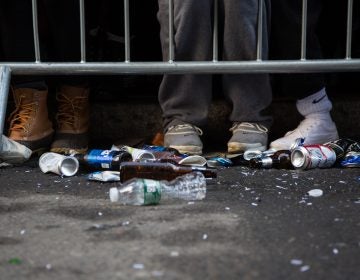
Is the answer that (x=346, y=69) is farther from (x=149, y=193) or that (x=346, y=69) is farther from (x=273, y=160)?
(x=149, y=193)

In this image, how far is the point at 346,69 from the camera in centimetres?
260

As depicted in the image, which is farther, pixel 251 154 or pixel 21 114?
pixel 21 114

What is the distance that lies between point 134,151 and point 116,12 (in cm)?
117

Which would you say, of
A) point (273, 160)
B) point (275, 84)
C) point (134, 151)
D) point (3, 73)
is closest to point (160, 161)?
point (134, 151)

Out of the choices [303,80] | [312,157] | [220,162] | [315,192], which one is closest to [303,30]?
[303,80]

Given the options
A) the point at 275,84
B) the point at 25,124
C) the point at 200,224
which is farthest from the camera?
the point at 275,84

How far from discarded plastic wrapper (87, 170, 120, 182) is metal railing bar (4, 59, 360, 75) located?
1.60ft

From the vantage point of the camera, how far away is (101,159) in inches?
97.3

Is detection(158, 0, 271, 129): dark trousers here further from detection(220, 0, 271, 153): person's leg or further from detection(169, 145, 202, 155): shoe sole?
detection(169, 145, 202, 155): shoe sole

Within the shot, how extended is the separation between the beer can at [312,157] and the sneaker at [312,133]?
9.9 inches

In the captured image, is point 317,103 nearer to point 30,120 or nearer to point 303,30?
point 303,30

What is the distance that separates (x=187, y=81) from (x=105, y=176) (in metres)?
0.66

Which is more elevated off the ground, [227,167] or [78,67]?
[78,67]

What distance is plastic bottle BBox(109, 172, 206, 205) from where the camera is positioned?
1.92 meters
